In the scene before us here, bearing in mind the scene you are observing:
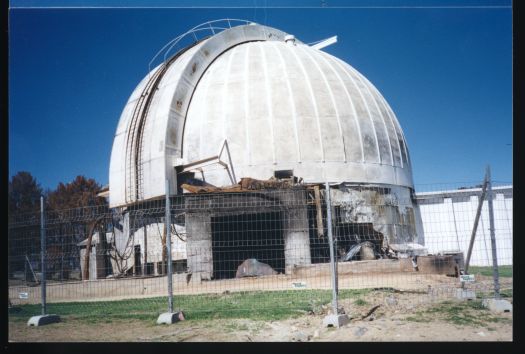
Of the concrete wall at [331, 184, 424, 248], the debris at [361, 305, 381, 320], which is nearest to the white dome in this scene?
the concrete wall at [331, 184, 424, 248]

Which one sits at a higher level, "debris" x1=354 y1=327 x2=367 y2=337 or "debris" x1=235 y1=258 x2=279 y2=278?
"debris" x1=235 y1=258 x2=279 y2=278

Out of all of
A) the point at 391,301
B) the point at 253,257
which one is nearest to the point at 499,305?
the point at 391,301

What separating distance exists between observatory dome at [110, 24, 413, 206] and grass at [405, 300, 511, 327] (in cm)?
1199

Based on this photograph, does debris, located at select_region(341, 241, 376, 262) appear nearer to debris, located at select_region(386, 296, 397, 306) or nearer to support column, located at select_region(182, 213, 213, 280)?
support column, located at select_region(182, 213, 213, 280)

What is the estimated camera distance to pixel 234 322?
8031 millimetres

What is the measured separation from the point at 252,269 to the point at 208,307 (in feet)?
20.3

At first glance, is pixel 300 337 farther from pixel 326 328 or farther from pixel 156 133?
pixel 156 133

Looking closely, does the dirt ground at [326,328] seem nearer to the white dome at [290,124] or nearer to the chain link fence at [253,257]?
the chain link fence at [253,257]

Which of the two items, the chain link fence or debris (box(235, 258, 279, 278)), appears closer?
the chain link fence

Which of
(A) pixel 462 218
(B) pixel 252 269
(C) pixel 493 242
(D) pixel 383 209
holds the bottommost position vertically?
(B) pixel 252 269

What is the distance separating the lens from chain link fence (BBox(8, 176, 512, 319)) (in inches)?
424

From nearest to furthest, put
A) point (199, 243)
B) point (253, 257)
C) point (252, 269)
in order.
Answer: point (252, 269), point (199, 243), point (253, 257)

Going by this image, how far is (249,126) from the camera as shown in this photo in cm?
2077
